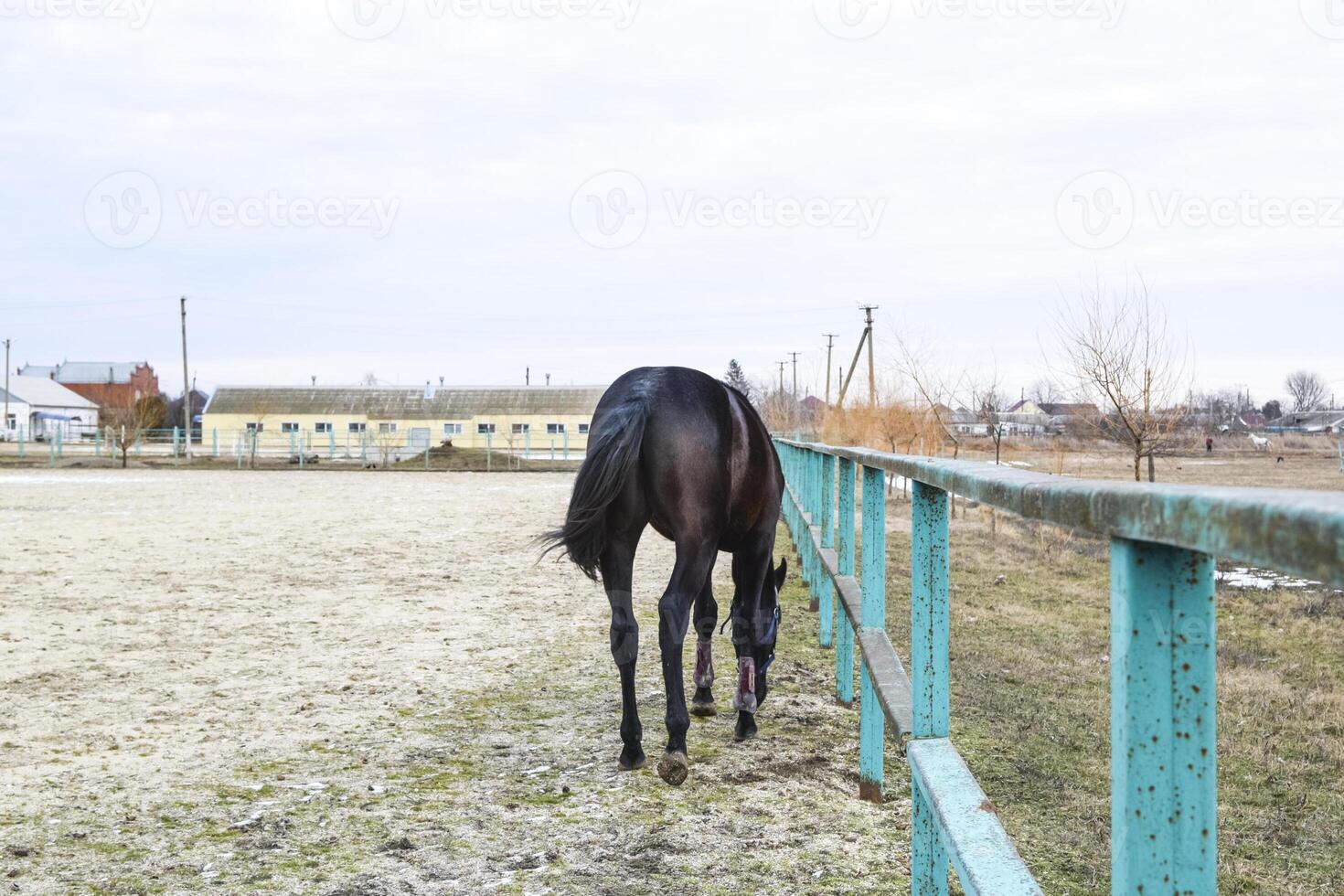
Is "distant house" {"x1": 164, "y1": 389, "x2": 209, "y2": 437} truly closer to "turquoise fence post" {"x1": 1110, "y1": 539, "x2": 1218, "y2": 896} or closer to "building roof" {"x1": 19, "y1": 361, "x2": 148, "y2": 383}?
"building roof" {"x1": 19, "y1": 361, "x2": 148, "y2": 383}

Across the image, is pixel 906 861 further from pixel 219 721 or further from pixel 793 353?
pixel 793 353

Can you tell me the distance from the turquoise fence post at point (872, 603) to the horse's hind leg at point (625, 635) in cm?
94

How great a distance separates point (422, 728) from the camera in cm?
492

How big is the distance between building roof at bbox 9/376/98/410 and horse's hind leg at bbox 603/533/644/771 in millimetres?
97384

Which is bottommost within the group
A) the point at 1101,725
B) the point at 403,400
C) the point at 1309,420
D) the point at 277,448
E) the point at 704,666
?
the point at 1101,725

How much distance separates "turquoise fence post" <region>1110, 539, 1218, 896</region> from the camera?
2.98 ft

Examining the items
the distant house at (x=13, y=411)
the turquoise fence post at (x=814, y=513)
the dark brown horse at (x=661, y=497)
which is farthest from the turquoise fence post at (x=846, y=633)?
the distant house at (x=13, y=411)

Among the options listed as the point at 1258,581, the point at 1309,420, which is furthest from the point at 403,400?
the point at 1309,420

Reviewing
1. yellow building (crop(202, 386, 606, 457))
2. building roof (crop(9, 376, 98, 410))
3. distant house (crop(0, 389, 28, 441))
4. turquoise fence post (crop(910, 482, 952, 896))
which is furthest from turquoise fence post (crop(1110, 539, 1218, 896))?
building roof (crop(9, 376, 98, 410))

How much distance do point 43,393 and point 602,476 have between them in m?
104

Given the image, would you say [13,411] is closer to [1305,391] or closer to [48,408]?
[48,408]

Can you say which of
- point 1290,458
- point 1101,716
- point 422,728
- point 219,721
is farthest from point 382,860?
point 1290,458

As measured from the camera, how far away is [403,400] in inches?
2420

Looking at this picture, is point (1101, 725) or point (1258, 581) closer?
point (1101, 725)
